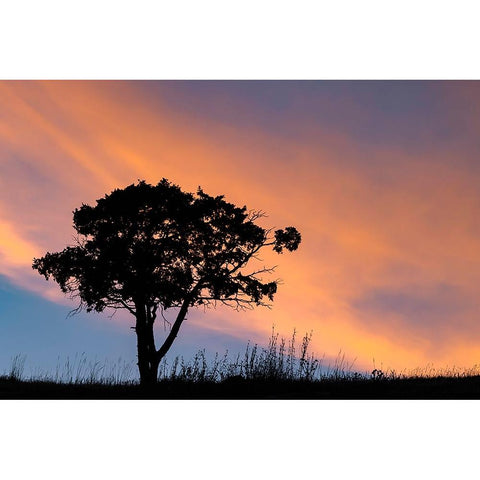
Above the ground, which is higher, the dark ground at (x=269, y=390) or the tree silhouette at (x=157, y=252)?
the tree silhouette at (x=157, y=252)

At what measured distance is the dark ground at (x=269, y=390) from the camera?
421 inches

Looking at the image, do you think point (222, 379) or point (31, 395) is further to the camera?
point (222, 379)

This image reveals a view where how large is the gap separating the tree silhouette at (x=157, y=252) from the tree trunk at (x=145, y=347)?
0.08ft

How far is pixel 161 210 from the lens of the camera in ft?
51.8

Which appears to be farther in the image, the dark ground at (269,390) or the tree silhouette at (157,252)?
the tree silhouette at (157,252)

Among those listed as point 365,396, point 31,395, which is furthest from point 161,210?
point 365,396

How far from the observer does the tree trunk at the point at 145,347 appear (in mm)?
14555

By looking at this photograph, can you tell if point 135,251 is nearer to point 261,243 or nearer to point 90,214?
point 90,214

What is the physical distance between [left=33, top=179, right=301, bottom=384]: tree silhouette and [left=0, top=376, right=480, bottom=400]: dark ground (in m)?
2.90

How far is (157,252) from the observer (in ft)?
51.9

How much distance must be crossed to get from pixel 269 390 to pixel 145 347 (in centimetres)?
445

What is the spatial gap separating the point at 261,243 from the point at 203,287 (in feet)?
6.14

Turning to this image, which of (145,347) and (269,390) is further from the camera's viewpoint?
(145,347)

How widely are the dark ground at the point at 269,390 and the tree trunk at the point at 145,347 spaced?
1204 mm
